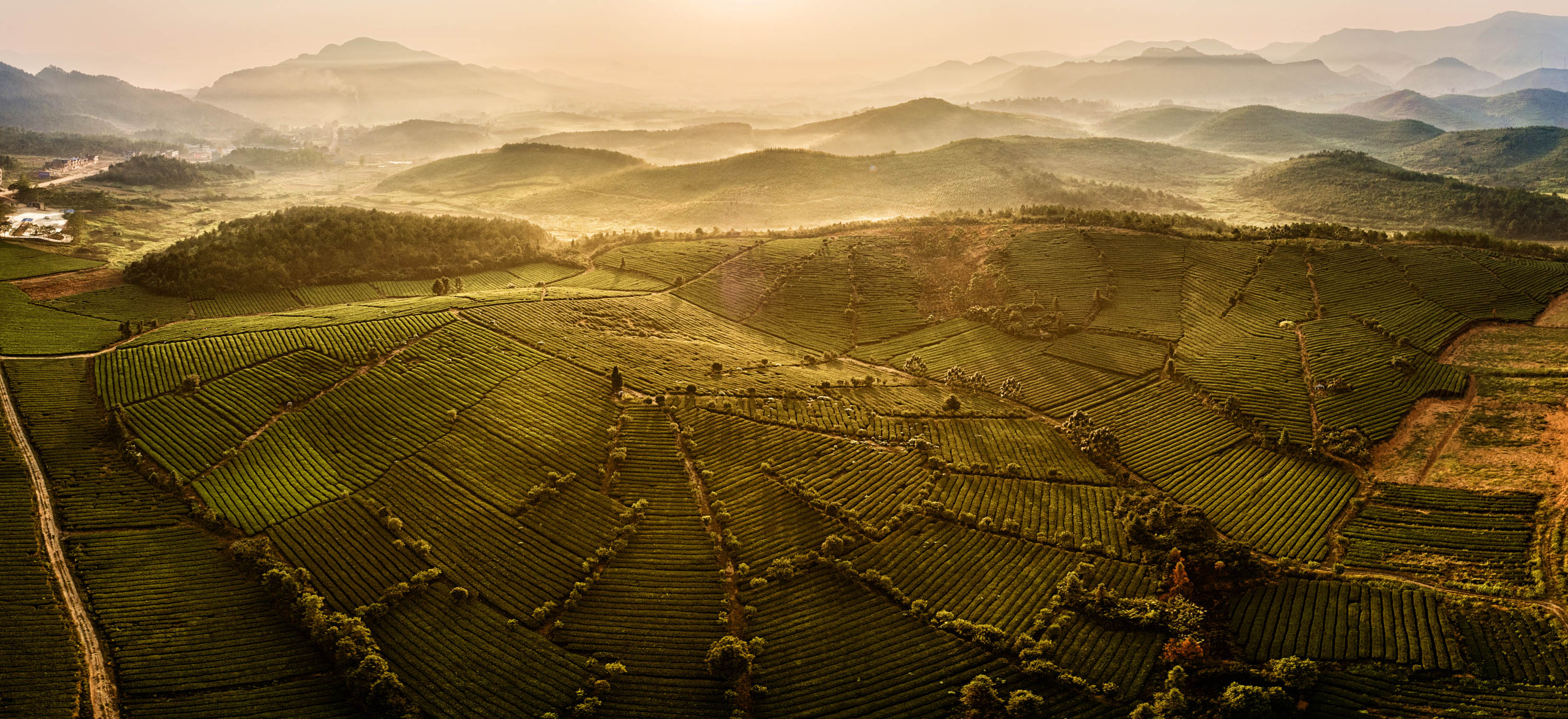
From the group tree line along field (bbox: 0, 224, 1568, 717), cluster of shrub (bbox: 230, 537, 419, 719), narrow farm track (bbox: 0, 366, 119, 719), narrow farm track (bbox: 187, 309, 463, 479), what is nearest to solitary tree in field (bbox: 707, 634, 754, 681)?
tree line along field (bbox: 0, 224, 1568, 717)

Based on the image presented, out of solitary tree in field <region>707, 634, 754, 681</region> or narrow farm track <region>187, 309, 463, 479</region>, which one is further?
narrow farm track <region>187, 309, 463, 479</region>

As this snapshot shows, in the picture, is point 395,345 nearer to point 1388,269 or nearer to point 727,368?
point 727,368

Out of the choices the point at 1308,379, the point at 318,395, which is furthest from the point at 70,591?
the point at 1308,379

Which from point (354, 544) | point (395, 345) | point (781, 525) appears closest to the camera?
point (354, 544)

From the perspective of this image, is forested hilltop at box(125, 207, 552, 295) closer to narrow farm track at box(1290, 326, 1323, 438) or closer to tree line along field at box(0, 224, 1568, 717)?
tree line along field at box(0, 224, 1568, 717)

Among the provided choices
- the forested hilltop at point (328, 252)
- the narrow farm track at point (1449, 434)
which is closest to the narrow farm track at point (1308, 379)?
the narrow farm track at point (1449, 434)

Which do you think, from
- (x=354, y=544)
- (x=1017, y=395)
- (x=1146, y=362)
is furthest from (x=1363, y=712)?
(x=354, y=544)
